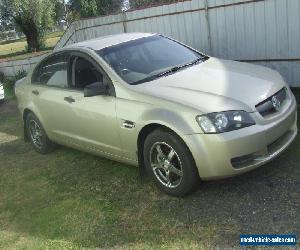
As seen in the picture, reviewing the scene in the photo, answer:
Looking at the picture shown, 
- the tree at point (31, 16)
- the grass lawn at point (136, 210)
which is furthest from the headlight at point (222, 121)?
the tree at point (31, 16)

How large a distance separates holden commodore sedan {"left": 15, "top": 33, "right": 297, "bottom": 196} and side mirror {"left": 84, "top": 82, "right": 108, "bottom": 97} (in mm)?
11

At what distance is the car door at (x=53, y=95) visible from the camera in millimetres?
6355

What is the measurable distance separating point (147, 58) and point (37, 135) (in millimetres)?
2554

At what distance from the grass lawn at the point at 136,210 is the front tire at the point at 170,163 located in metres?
0.15

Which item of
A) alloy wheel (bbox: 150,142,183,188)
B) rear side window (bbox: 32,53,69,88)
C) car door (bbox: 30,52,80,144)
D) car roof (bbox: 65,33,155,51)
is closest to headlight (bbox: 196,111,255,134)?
alloy wheel (bbox: 150,142,183,188)

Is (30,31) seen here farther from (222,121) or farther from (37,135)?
(222,121)

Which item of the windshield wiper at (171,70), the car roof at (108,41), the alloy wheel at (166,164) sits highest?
the car roof at (108,41)

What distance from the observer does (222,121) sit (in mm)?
4551

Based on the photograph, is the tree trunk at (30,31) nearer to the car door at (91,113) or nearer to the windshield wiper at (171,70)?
the car door at (91,113)

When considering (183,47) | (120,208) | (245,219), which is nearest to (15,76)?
(183,47)

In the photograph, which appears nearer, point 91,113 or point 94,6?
point 91,113

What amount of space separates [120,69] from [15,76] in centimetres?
1251

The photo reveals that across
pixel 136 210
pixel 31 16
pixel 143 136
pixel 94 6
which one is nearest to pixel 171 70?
pixel 143 136

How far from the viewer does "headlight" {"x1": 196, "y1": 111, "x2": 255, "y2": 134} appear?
453 cm
